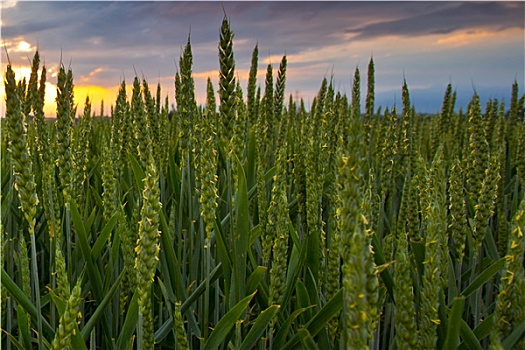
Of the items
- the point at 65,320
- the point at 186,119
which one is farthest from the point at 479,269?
the point at 65,320

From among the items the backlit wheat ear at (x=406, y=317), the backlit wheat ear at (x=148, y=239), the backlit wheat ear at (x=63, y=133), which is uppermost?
the backlit wheat ear at (x=63, y=133)

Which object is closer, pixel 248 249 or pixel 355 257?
pixel 355 257

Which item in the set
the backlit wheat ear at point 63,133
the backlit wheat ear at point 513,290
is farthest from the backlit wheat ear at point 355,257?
the backlit wheat ear at point 63,133

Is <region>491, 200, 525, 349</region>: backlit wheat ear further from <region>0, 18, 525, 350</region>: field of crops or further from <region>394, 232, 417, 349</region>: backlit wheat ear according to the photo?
→ <region>394, 232, 417, 349</region>: backlit wheat ear

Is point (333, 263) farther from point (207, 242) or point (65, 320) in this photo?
point (65, 320)

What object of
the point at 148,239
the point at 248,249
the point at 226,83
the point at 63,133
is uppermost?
the point at 226,83

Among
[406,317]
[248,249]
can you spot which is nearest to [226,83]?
[248,249]

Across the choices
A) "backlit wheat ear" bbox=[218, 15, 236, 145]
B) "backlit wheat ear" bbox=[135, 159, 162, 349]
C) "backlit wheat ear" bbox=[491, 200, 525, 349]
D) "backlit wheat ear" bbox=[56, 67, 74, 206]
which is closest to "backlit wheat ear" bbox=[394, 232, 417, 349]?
"backlit wheat ear" bbox=[491, 200, 525, 349]

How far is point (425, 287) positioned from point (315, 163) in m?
0.73

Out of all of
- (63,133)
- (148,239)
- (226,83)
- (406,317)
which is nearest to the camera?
(406,317)

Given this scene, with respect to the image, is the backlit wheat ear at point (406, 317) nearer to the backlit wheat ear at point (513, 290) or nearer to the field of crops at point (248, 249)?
the field of crops at point (248, 249)

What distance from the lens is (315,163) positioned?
1634mm

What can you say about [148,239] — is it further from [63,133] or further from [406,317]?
[63,133]

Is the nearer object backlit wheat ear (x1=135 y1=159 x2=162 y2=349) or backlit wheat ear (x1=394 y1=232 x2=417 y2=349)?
backlit wheat ear (x1=394 y1=232 x2=417 y2=349)
